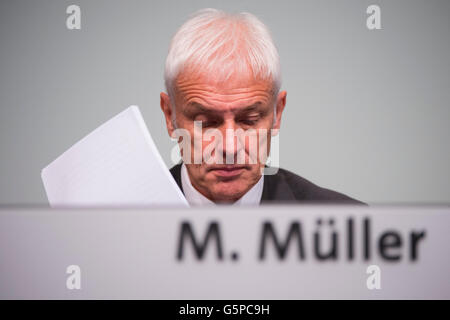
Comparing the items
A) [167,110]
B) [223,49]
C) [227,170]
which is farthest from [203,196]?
[223,49]

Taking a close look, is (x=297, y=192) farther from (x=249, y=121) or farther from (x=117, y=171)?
(x=117, y=171)

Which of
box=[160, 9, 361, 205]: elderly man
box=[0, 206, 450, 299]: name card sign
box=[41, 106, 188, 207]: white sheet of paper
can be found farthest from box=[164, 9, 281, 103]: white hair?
box=[0, 206, 450, 299]: name card sign

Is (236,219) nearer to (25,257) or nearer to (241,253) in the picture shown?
(241,253)

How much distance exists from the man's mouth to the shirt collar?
9cm

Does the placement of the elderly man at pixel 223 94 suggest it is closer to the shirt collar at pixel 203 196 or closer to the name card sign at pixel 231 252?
the shirt collar at pixel 203 196

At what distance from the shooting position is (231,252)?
692 mm

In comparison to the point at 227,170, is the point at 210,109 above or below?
above

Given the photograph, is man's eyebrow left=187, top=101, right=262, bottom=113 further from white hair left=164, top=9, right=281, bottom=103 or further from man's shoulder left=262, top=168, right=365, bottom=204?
man's shoulder left=262, top=168, right=365, bottom=204

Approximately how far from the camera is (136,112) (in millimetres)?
764

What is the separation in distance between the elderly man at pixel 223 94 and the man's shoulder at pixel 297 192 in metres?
0.08

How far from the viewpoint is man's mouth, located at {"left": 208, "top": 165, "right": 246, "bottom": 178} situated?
79 centimetres

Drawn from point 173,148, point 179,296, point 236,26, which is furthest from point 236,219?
point 236,26

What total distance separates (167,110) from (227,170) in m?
0.20

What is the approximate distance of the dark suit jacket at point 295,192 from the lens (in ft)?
3.00
